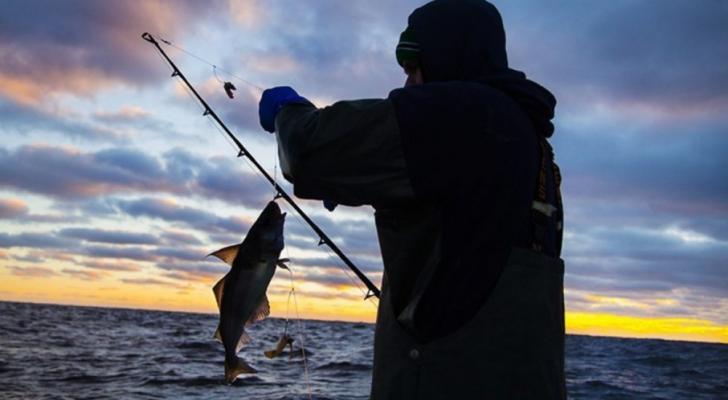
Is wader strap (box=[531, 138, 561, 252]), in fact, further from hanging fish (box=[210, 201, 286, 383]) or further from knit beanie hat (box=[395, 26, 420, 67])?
hanging fish (box=[210, 201, 286, 383])

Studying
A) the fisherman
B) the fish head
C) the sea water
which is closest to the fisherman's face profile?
the fisherman

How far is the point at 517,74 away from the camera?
3.05m

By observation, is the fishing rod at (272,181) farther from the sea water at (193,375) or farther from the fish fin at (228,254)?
the sea water at (193,375)

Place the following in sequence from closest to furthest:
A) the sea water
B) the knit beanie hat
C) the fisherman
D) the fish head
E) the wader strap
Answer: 1. the fisherman
2. the wader strap
3. the knit beanie hat
4. the fish head
5. the sea water

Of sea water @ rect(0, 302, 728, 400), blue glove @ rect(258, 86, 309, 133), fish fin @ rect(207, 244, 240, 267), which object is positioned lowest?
sea water @ rect(0, 302, 728, 400)

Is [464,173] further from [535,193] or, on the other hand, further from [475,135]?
[535,193]

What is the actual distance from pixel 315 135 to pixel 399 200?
421 mm

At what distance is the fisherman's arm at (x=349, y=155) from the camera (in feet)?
8.60

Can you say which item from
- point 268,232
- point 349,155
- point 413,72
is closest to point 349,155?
point 349,155

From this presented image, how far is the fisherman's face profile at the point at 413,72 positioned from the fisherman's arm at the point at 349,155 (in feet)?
1.72

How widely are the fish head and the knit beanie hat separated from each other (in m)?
2.06

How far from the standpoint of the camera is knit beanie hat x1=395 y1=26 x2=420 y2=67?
310 cm

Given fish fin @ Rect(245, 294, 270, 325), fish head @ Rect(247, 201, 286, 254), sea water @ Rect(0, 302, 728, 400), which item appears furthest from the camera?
sea water @ Rect(0, 302, 728, 400)

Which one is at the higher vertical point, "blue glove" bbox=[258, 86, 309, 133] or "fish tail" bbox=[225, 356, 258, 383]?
"blue glove" bbox=[258, 86, 309, 133]
